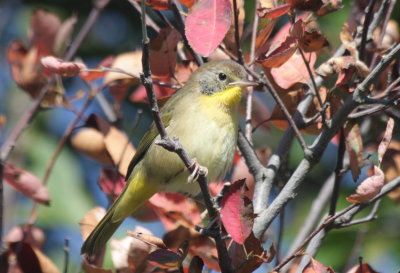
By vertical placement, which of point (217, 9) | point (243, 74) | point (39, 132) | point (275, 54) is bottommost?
point (39, 132)

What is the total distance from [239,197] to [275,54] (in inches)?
23.0

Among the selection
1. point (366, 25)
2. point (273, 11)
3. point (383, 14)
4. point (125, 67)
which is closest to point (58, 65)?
point (125, 67)

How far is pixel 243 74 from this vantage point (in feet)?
11.1

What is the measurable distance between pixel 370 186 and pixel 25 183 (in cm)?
160

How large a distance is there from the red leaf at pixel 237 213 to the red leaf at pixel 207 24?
47 cm

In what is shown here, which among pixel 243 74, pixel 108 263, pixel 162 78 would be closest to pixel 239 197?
pixel 162 78

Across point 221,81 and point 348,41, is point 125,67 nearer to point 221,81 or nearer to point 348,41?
point 221,81

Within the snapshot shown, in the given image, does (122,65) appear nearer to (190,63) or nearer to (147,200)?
(190,63)

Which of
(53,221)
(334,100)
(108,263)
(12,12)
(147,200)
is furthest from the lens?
(12,12)

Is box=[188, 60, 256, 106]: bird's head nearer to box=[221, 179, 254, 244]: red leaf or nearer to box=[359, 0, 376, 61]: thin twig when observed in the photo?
box=[359, 0, 376, 61]: thin twig

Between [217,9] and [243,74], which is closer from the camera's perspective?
[217,9]

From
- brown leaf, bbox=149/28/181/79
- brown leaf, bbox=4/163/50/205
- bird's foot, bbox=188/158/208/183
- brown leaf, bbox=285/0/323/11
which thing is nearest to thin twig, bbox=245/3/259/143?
brown leaf, bbox=149/28/181/79

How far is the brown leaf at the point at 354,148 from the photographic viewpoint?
269 centimetres

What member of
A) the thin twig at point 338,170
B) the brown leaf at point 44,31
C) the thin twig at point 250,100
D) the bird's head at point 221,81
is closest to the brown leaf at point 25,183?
the brown leaf at point 44,31
